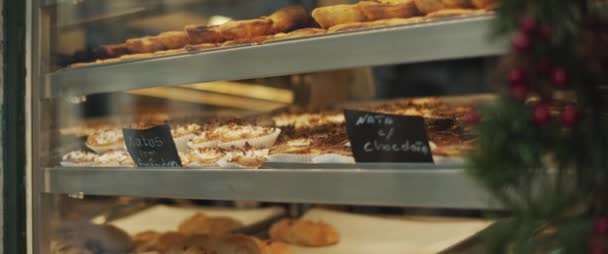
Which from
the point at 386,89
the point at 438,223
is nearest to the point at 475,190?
the point at 438,223

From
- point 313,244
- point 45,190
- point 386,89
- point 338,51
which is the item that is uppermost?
point 338,51

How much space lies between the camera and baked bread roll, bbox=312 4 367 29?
119 cm

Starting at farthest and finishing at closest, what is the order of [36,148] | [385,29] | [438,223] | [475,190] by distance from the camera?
[438,223] < [36,148] < [385,29] < [475,190]

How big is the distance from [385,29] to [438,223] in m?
0.68

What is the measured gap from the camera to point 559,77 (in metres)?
0.65

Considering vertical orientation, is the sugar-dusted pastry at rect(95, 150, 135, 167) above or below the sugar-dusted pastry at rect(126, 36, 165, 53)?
below

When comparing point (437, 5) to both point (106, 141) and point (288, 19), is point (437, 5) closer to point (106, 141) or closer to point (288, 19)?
point (288, 19)

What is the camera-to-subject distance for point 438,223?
153cm

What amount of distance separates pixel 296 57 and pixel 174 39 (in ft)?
1.43

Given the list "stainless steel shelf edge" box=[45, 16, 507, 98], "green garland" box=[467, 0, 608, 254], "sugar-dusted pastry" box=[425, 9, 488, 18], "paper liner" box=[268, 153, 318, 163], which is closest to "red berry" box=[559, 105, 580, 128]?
"green garland" box=[467, 0, 608, 254]

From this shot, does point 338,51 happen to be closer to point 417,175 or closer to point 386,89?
point 417,175

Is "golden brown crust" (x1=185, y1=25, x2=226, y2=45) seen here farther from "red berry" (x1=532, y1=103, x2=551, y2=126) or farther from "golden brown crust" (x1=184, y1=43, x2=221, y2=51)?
"red berry" (x1=532, y1=103, x2=551, y2=126)

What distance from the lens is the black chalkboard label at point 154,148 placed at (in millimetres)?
1316

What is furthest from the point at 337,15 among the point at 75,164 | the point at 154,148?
the point at 75,164
